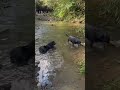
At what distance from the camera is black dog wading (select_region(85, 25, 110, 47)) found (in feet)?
14.8

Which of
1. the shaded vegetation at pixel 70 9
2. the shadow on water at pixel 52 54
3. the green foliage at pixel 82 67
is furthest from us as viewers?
the shaded vegetation at pixel 70 9

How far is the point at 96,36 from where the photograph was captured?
4.59 meters

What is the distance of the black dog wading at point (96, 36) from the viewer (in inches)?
178

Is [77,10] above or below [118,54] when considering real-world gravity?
above

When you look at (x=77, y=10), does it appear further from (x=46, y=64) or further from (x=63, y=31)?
(x=46, y=64)

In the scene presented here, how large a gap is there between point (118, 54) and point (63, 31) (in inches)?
115

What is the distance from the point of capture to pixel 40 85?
10.9ft

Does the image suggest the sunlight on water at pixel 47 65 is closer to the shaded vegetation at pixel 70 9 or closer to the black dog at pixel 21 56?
the black dog at pixel 21 56

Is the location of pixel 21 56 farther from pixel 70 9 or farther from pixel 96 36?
pixel 70 9

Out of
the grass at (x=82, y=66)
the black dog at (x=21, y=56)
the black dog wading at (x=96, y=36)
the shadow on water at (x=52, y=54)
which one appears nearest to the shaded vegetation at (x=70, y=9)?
the shadow on water at (x=52, y=54)

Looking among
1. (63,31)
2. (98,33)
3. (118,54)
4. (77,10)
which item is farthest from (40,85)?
(77,10)

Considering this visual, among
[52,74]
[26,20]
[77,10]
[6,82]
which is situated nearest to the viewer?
[6,82]

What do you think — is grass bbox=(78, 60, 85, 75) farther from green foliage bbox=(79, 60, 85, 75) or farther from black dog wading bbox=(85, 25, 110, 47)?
black dog wading bbox=(85, 25, 110, 47)

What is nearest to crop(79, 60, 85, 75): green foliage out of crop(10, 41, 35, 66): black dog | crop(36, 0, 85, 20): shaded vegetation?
crop(10, 41, 35, 66): black dog
